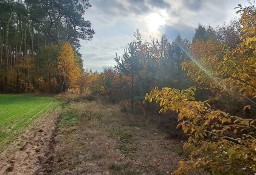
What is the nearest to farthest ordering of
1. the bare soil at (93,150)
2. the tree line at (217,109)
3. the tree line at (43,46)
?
the tree line at (217,109) < the bare soil at (93,150) < the tree line at (43,46)

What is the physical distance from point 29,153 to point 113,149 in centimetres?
317

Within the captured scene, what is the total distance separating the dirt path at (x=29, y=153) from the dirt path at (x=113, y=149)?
1.48 ft

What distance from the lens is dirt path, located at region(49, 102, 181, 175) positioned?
8820mm

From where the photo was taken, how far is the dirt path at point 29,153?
346 inches

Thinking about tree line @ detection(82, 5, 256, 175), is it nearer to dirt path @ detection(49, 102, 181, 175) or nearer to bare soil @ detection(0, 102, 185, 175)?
dirt path @ detection(49, 102, 181, 175)

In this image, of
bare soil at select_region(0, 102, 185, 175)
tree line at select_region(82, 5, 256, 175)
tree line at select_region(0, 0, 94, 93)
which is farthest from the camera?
tree line at select_region(0, 0, 94, 93)

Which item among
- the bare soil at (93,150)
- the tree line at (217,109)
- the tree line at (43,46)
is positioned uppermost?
the tree line at (43,46)

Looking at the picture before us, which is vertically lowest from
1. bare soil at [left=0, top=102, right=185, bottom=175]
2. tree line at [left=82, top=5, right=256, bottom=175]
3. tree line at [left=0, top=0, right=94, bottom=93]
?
bare soil at [left=0, top=102, right=185, bottom=175]

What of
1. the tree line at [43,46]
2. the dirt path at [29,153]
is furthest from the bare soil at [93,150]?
the tree line at [43,46]

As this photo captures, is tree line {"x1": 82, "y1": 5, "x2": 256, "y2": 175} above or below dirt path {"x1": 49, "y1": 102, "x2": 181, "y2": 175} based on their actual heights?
above

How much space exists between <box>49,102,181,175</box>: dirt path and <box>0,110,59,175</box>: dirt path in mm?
450

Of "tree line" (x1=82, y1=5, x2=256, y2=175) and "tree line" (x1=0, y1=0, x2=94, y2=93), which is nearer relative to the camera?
"tree line" (x1=82, y1=5, x2=256, y2=175)

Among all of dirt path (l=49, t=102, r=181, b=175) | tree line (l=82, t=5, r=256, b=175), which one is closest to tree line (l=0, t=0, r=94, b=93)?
dirt path (l=49, t=102, r=181, b=175)

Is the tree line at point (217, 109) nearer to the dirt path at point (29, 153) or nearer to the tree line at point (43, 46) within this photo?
the dirt path at point (29, 153)
